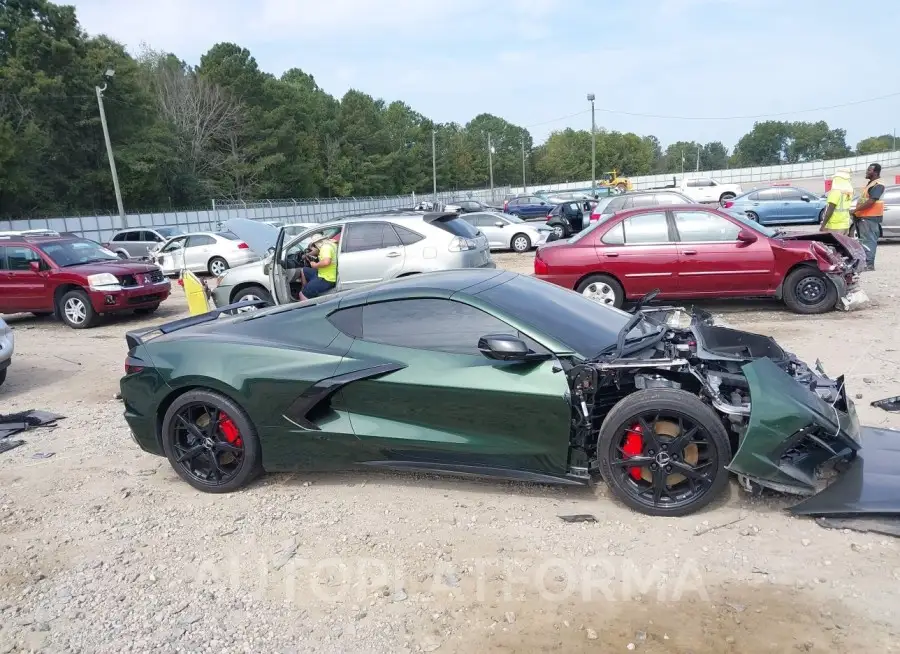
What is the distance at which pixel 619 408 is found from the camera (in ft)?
12.5

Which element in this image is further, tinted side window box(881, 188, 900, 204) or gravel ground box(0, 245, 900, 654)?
tinted side window box(881, 188, 900, 204)

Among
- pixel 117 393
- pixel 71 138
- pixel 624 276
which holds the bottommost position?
pixel 117 393

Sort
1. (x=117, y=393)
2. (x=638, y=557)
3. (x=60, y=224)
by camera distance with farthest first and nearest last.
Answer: (x=60, y=224) → (x=117, y=393) → (x=638, y=557)

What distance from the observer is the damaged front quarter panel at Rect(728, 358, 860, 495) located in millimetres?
3596

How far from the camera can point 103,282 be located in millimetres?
11828

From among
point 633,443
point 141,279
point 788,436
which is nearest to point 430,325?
point 633,443

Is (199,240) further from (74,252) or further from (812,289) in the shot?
(812,289)

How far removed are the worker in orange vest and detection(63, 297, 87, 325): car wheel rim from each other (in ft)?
43.3

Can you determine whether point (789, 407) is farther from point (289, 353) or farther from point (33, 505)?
point (33, 505)

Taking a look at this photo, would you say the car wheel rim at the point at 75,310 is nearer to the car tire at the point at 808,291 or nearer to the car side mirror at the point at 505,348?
the car side mirror at the point at 505,348

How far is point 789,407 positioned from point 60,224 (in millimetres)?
35318

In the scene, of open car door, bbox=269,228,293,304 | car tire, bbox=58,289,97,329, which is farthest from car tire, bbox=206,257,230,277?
open car door, bbox=269,228,293,304

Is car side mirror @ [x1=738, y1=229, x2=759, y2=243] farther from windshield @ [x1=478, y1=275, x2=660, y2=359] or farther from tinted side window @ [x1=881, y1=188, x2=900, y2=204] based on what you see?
tinted side window @ [x1=881, y1=188, x2=900, y2=204]

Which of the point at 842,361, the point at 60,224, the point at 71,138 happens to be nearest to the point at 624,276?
the point at 842,361
